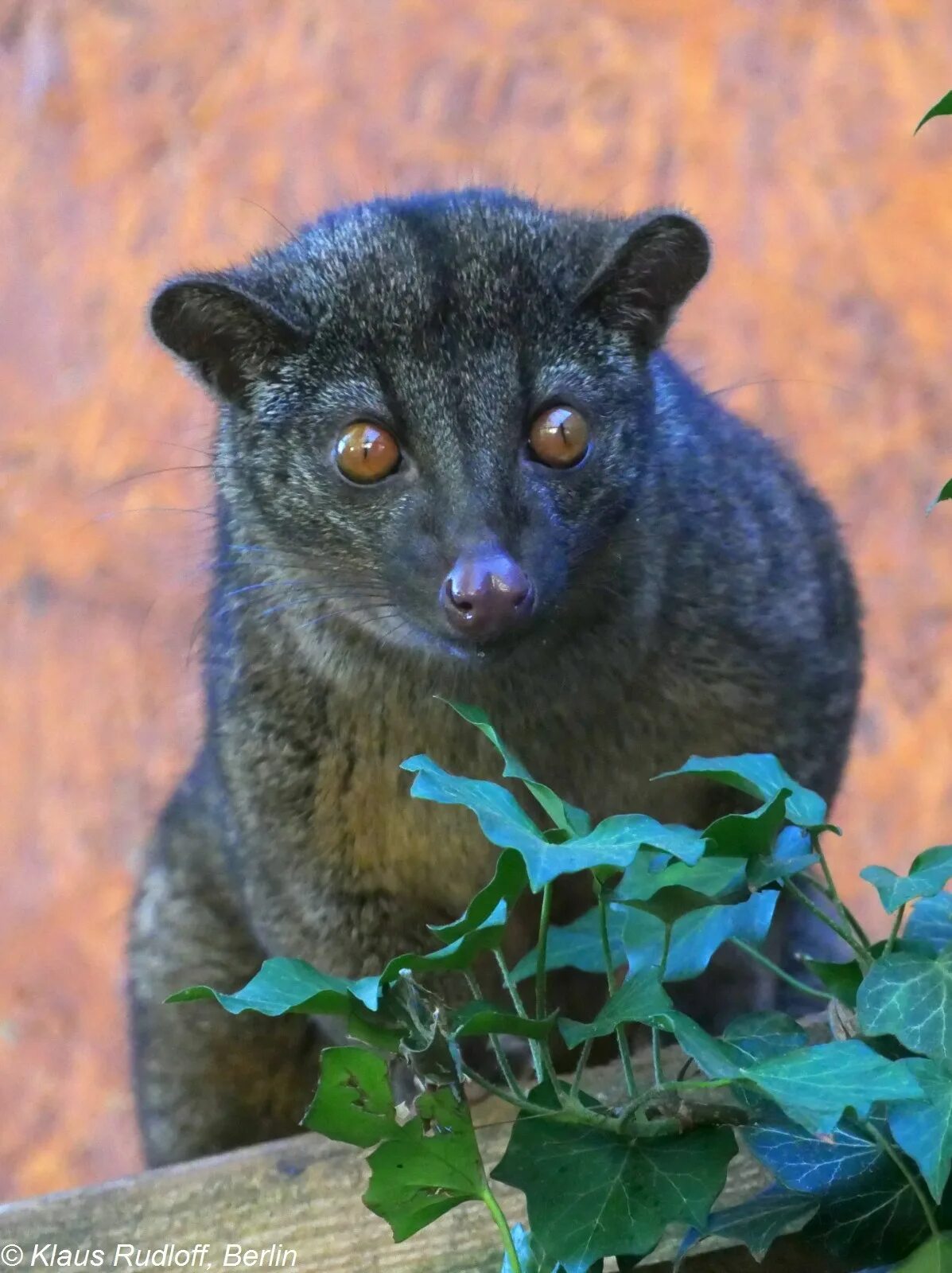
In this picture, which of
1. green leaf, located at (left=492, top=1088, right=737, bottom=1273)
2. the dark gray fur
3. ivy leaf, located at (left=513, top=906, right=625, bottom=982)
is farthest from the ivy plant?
the dark gray fur

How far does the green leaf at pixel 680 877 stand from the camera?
125 centimetres

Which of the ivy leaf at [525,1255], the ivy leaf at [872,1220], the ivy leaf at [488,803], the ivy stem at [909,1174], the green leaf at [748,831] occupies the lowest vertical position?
the ivy leaf at [525,1255]

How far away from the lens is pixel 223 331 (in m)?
2.00

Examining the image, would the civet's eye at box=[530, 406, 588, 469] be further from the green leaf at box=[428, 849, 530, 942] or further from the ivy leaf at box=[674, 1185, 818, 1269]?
the ivy leaf at box=[674, 1185, 818, 1269]

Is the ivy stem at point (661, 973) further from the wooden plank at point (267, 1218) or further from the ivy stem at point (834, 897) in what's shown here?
the wooden plank at point (267, 1218)

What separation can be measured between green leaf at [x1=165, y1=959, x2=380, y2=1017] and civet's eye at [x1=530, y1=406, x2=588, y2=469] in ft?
2.99

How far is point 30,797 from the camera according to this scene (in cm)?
386

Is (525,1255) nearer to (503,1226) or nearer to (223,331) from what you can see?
(503,1226)

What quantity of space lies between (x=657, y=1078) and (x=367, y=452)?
959mm

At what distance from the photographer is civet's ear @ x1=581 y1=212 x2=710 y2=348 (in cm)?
196

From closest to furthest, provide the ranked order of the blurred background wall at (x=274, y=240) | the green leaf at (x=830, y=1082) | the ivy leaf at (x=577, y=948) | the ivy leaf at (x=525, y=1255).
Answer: the green leaf at (x=830, y=1082)
the ivy leaf at (x=525, y=1255)
the ivy leaf at (x=577, y=948)
the blurred background wall at (x=274, y=240)

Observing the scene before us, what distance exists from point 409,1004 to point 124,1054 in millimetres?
2581

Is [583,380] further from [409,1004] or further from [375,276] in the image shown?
[409,1004]

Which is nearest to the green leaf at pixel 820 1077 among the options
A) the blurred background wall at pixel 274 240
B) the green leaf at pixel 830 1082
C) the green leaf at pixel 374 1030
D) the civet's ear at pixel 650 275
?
the green leaf at pixel 830 1082
